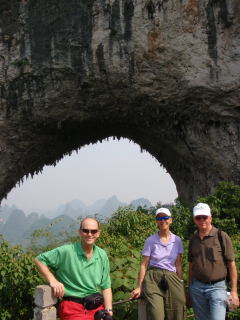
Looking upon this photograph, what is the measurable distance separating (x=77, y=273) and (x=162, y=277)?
1.20m

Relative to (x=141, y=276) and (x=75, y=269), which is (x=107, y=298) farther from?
(x=141, y=276)

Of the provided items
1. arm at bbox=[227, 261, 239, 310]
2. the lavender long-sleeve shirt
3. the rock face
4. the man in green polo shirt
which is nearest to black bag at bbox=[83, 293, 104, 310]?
the man in green polo shirt

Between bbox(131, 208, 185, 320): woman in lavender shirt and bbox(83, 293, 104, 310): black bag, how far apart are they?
915 millimetres

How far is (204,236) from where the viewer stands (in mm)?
3992

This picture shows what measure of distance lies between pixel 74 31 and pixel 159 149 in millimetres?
7388

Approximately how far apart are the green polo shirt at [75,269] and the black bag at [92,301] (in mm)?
52

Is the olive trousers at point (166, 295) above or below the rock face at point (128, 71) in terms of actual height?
below

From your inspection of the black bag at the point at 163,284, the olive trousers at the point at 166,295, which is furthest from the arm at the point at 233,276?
the black bag at the point at 163,284

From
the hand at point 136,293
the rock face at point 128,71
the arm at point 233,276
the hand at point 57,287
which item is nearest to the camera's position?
the hand at point 57,287

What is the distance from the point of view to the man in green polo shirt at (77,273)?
3256 millimetres

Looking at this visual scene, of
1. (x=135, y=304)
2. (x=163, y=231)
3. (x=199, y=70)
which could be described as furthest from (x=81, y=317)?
(x=199, y=70)

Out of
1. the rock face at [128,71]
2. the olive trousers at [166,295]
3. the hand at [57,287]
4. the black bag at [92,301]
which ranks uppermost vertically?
the rock face at [128,71]

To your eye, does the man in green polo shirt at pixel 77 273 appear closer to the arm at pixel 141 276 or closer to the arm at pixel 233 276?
the arm at pixel 141 276

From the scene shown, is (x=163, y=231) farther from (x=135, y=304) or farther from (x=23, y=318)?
(x=23, y=318)
